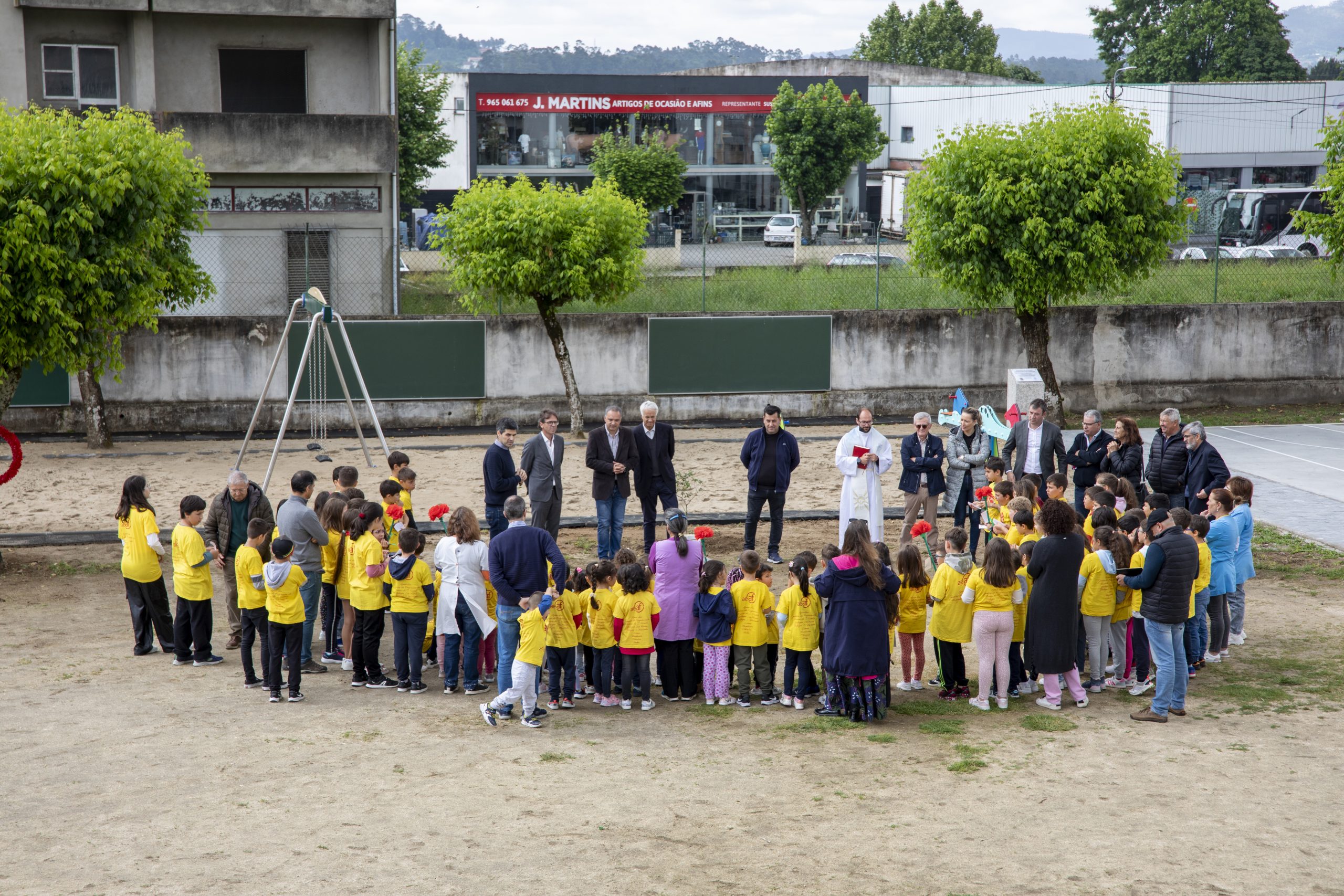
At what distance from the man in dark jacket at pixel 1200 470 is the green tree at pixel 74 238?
34.8 feet

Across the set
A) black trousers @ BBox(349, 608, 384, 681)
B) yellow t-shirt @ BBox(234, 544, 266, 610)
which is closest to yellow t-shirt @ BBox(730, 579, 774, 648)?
black trousers @ BBox(349, 608, 384, 681)

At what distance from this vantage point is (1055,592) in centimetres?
795

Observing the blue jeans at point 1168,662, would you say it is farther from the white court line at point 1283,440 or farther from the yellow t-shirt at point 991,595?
the white court line at point 1283,440

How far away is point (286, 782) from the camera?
6.79m

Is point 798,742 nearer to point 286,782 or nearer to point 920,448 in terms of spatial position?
point 286,782

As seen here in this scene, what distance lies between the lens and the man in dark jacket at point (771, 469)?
11.8 meters

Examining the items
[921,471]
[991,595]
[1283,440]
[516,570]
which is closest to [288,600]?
[516,570]

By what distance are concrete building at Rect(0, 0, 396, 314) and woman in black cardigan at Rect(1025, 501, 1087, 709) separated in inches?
618

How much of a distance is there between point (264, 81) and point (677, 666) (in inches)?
765

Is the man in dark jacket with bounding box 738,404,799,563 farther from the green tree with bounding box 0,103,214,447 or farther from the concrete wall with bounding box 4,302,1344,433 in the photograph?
the concrete wall with bounding box 4,302,1344,433

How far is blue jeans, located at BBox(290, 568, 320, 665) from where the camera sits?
8.85 metres

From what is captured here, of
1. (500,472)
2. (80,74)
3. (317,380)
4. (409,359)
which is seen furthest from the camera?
(80,74)

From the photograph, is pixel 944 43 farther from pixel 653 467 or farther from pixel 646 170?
pixel 653 467

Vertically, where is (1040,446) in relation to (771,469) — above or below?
above
